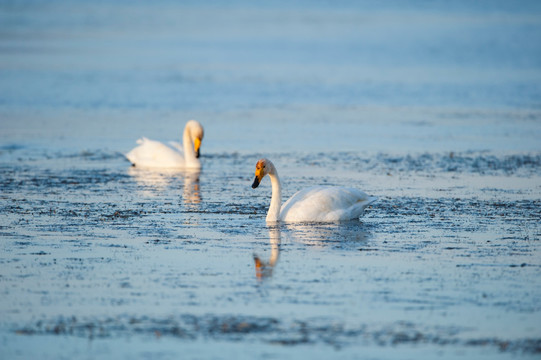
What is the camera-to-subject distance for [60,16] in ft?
254

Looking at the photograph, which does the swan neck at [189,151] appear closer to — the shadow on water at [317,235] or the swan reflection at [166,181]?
the swan reflection at [166,181]

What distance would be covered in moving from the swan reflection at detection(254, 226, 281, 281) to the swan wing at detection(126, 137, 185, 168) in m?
7.32

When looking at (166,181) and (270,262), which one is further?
(166,181)

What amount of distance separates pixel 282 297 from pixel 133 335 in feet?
5.35

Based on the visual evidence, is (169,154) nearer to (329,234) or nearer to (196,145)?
(196,145)

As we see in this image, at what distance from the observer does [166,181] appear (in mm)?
17172

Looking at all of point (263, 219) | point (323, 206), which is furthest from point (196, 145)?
point (323, 206)

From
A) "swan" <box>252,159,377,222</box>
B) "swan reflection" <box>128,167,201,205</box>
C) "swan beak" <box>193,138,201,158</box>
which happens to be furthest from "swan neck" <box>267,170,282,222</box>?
"swan beak" <box>193,138,201,158</box>

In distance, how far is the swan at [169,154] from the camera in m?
18.7

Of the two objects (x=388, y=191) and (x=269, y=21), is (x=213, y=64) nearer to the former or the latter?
(x=388, y=191)

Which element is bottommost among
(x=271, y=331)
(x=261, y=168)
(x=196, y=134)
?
(x=271, y=331)

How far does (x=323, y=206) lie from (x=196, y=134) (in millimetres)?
7230

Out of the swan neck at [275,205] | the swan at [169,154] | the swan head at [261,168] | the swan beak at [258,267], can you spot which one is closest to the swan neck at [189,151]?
the swan at [169,154]

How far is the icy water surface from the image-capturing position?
7.74m
